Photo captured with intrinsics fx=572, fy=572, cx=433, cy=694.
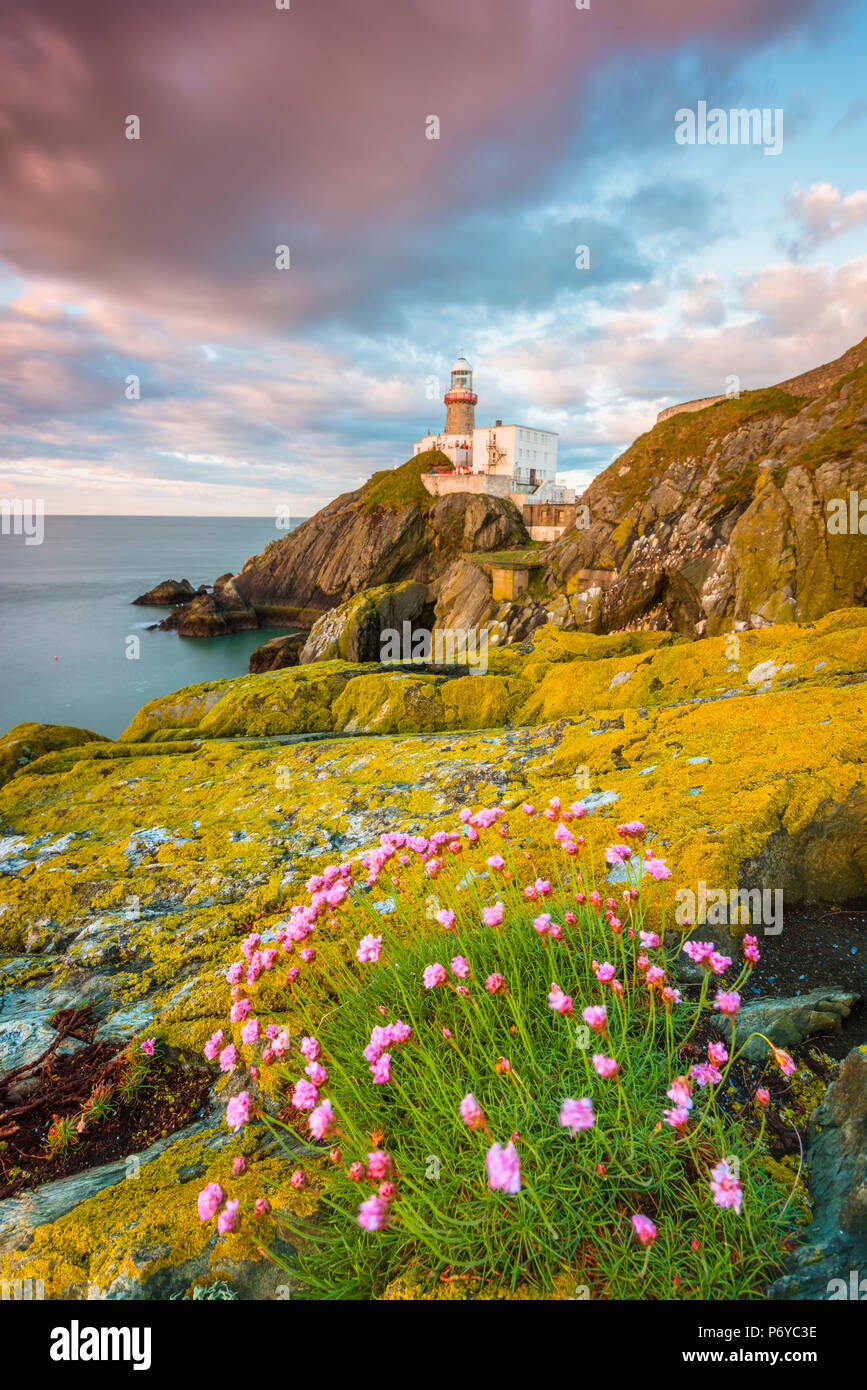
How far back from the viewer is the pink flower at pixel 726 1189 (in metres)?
1.60

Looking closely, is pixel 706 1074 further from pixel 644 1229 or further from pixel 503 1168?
pixel 503 1168

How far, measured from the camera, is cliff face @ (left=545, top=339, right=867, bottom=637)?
2264 centimetres

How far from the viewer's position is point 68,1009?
3.87 meters

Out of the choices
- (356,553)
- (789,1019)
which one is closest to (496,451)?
(356,553)

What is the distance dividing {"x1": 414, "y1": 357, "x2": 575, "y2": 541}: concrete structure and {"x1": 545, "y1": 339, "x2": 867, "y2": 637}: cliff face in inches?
970

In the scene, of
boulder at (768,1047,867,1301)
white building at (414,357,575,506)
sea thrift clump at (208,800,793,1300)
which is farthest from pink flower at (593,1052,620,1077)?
white building at (414,357,575,506)

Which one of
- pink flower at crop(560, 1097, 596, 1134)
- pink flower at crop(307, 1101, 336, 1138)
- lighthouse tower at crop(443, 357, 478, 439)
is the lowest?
pink flower at crop(307, 1101, 336, 1138)

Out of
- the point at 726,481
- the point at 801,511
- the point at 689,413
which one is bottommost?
the point at 801,511

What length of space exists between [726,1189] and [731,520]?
3370cm

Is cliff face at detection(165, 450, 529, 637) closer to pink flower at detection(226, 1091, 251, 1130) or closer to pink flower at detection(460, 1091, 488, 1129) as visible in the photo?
pink flower at detection(226, 1091, 251, 1130)

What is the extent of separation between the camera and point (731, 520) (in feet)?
98.5
